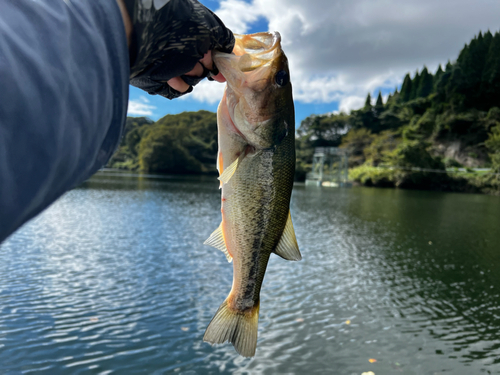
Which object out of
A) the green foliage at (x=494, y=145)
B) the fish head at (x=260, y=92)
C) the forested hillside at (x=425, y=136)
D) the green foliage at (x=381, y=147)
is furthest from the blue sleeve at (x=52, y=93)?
the green foliage at (x=381, y=147)

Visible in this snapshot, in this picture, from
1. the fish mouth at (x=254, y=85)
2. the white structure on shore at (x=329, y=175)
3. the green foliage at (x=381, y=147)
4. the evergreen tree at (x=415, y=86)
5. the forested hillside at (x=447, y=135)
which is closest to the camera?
the fish mouth at (x=254, y=85)

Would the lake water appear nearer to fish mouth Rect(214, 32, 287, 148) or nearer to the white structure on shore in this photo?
fish mouth Rect(214, 32, 287, 148)

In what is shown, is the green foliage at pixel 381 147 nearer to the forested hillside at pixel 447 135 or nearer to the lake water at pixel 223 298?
the forested hillside at pixel 447 135

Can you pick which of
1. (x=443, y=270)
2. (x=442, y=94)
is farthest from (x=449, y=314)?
(x=442, y=94)

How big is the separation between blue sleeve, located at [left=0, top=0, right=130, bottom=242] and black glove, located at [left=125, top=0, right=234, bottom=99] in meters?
0.13

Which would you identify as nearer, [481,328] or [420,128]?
[481,328]

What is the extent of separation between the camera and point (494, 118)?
5081 centimetres

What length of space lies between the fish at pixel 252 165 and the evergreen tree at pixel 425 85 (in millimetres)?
78809

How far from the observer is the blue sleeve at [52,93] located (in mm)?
369

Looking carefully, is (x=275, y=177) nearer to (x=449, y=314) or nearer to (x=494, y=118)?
(x=449, y=314)

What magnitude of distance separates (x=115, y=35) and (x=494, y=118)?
61.5m

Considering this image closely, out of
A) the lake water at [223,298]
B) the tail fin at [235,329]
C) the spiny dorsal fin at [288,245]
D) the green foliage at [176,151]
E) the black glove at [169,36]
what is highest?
the green foliage at [176,151]

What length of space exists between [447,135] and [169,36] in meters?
63.6

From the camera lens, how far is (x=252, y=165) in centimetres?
161
